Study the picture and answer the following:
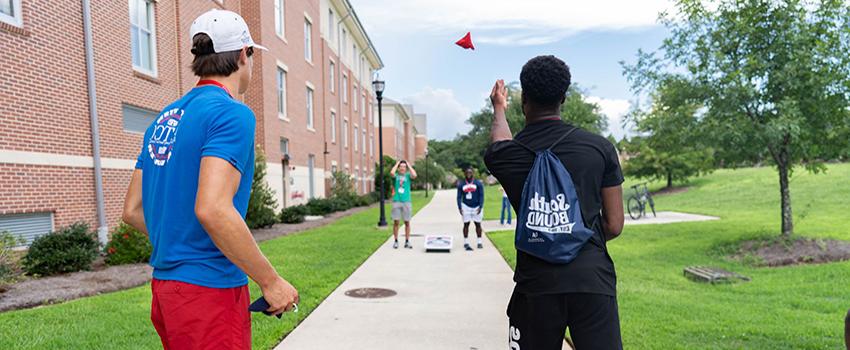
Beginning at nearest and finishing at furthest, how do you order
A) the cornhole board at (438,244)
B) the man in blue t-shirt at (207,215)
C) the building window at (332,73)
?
the man in blue t-shirt at (207,215) < the cornhole board at (438,244) < the building window at (332,73)

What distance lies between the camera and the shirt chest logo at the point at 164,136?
1785mm

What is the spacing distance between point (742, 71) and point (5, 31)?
12009mm

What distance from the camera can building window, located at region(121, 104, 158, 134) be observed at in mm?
11406

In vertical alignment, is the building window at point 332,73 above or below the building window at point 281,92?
above

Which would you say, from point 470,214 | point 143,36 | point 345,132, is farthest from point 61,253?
point 345,132

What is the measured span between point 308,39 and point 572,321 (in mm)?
24406

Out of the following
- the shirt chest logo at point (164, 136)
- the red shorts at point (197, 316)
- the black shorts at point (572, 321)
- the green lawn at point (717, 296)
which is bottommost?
the green lawn at point (717, 296)

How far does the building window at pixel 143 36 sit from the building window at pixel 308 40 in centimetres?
1171

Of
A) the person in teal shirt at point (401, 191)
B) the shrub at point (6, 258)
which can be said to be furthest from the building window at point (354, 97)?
the shrub at point (6, 258)

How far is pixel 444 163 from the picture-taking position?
92688mm

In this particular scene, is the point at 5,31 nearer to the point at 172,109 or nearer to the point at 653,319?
the point at 172,109

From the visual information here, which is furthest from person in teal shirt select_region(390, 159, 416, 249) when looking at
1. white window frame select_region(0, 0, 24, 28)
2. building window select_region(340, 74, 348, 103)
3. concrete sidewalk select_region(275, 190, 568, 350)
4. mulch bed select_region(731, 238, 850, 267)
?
building window select_region(340, 74, 348, 103)

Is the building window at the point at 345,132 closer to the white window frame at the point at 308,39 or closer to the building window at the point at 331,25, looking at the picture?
the building window at the point at 331,25

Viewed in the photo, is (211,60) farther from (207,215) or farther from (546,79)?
(546,79)
